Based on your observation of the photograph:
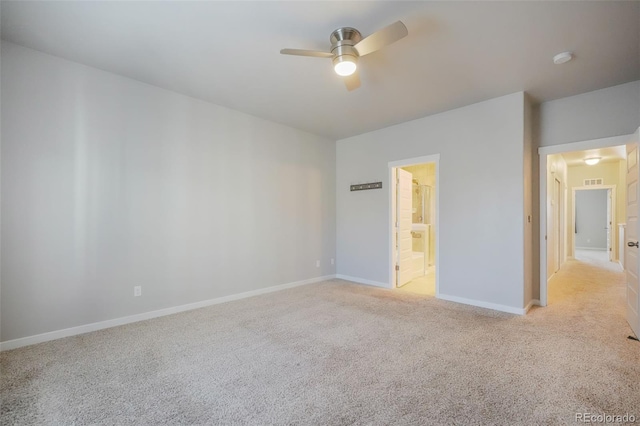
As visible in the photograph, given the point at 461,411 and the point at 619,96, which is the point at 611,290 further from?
the point at 461,411

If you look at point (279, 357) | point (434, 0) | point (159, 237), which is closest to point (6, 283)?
point (159, 237)

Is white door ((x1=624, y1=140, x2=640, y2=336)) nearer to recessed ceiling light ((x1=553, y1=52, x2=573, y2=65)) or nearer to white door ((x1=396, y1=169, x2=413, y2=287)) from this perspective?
recessed ceiling light ((x1=553, y1=52, x2=573, y2=65))

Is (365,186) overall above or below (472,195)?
above

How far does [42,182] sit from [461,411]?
402 centimetres

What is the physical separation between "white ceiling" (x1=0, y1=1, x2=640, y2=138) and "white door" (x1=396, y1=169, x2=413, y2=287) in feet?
5.40

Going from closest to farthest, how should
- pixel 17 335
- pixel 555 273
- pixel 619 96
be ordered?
1. pixel 17 335
2. pixel 619 96
3. pixel 555 273

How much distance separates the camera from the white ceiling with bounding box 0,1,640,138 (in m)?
2.16

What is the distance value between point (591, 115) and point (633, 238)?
157 cm

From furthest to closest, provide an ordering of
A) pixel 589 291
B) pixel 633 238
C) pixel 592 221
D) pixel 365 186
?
pixel 592 221 → pixel 365 186 → pixel 589 291 → pixel 633 238

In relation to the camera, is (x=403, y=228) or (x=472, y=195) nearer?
(x=472, y=195)

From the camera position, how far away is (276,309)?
3.73 m

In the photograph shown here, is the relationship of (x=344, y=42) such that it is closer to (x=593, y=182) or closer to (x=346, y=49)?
(x=346, y=49)

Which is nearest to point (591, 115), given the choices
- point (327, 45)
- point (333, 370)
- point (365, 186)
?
point (365, 186)

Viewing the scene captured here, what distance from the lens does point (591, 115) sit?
351 centimetres
